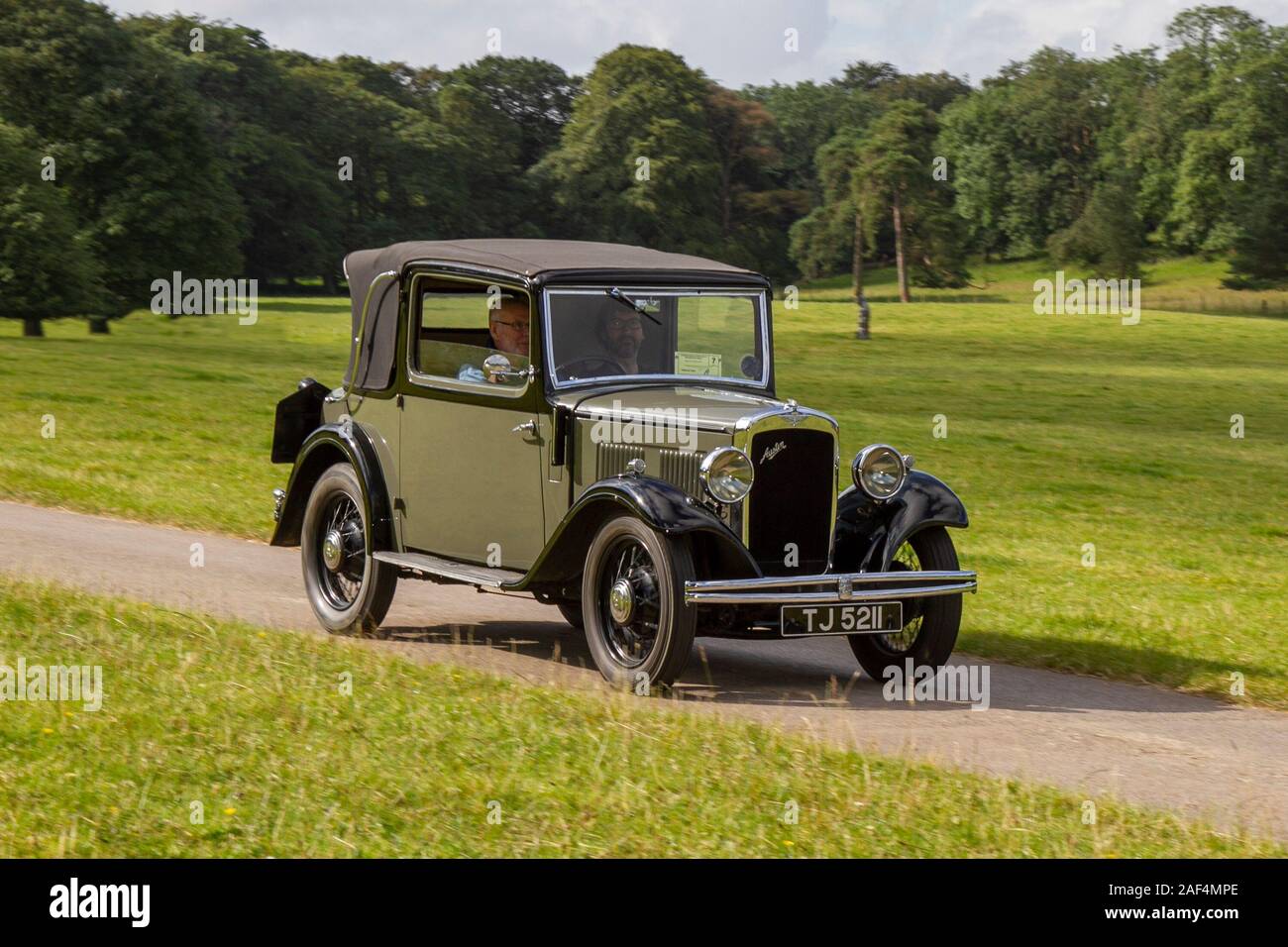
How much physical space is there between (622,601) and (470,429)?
1729 mm

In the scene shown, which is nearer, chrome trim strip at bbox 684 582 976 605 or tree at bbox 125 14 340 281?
chrome trim strip at bbox 684 582 976 605

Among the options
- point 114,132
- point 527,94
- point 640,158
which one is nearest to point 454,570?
point 114,132

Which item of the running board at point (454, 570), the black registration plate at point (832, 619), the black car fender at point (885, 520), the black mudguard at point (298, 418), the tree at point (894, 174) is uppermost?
the tree at point (894, 174)

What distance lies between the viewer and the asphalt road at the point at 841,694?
7098mm

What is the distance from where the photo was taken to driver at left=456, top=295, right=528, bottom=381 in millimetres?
9539

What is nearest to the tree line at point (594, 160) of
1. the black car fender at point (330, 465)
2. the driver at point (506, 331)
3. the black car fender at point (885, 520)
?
the black car fender at point (330, 465)

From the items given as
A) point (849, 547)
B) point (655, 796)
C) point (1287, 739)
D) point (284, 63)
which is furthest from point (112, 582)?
point (284, 63)

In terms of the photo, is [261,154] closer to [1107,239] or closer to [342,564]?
[1107,239]

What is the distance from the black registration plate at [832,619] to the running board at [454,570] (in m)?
1.62

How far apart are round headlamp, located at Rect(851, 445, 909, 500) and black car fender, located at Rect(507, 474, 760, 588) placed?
1.00 m

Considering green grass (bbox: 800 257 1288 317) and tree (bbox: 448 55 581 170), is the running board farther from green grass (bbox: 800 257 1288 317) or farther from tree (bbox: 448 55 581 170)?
tree (bbox: 448 55 581 170)

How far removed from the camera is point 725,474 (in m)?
8.48

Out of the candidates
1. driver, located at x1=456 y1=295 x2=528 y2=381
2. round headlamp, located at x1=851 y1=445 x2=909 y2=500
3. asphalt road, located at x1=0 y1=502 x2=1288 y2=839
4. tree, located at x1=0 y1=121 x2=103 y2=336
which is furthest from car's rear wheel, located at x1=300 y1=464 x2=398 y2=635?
tree, located at x1=0 y1=121 x2=103 y2=336

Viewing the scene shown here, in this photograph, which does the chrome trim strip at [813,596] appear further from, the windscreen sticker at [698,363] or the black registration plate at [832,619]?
the windscreen sticker at [698,363]
